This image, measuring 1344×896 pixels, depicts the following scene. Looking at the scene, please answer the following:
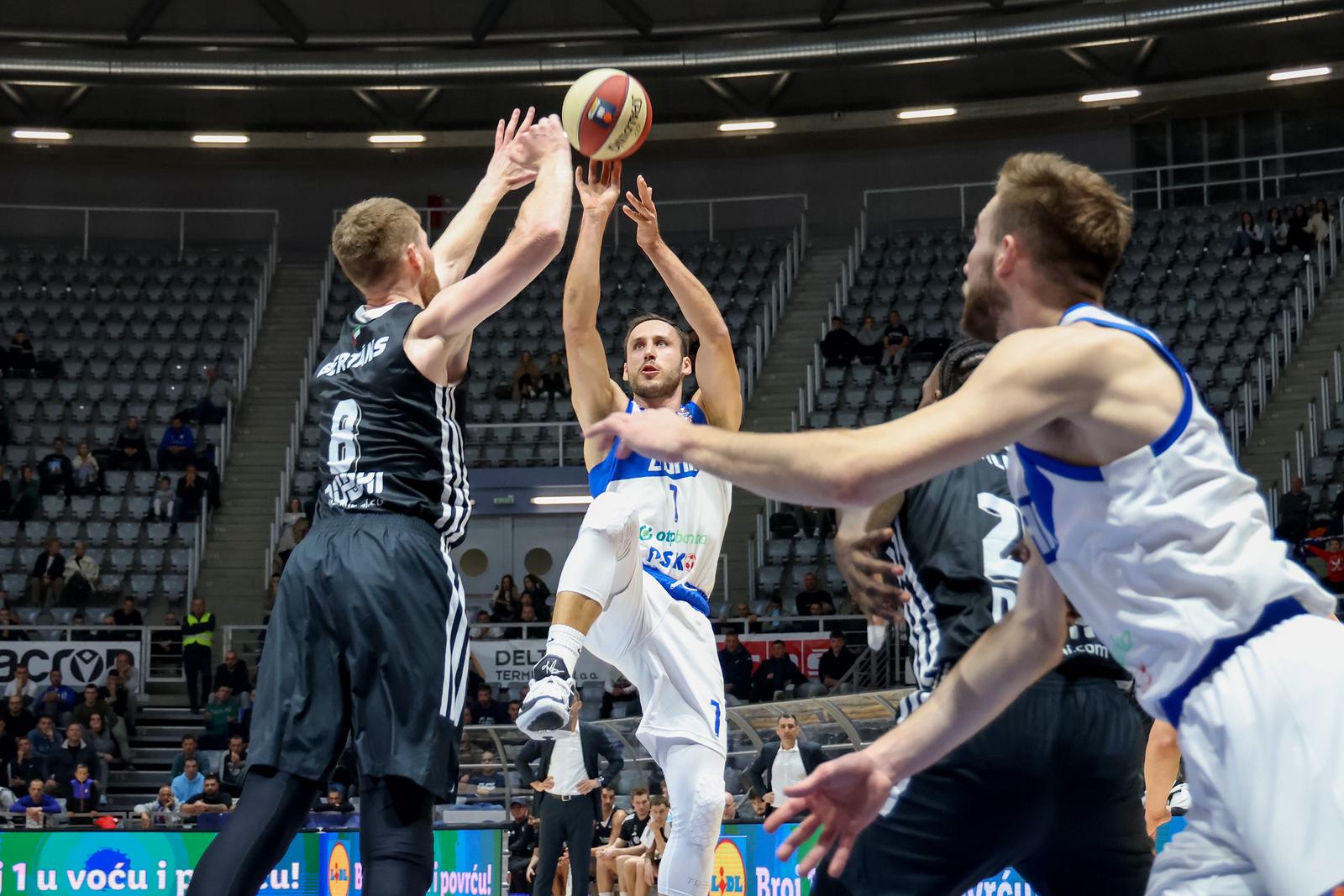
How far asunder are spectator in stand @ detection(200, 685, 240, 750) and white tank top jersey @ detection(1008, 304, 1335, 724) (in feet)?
56.3

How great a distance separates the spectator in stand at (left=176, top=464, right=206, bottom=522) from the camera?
2339 centimetres

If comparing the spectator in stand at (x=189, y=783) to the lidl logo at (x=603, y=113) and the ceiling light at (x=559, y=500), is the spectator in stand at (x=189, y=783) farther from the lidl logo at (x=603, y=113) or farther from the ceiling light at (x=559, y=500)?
the lidl logo at (x=603, y=113)

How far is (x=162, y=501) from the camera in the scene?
23609 mm

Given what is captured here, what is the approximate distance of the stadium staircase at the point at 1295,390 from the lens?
21.8 meters

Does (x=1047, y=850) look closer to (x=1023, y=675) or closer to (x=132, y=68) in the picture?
(x=1023, y=675)

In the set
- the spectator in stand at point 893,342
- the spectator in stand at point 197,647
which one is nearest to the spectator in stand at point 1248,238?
the spectator in stand at point 893,342

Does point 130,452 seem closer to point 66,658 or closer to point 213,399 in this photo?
point 213,399

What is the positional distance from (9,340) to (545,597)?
11714 millimetres

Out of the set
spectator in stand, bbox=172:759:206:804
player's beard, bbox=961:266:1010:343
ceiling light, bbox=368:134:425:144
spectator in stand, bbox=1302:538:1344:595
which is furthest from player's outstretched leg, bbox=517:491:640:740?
ceiling light, bbox=368:134:425:144

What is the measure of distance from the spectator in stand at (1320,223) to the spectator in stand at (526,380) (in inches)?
514

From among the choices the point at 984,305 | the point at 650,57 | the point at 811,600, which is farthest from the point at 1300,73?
the point at 984,305

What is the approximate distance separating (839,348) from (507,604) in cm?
766

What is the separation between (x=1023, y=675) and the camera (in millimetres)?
3361

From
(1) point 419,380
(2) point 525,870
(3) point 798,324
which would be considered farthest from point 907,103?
(1) point 419,380
